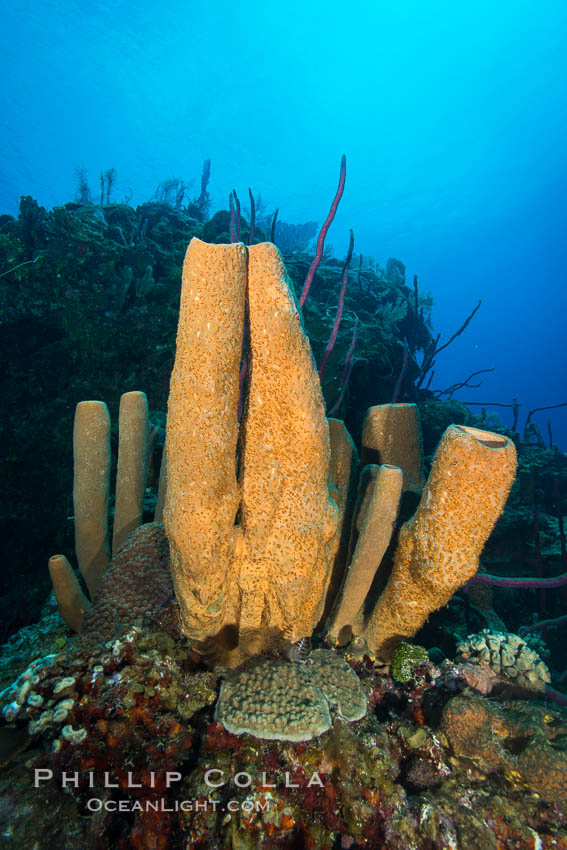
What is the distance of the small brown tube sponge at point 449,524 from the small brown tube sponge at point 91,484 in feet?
7.63

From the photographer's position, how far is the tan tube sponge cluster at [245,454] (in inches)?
61.7

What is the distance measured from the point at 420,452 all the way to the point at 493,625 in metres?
1.73

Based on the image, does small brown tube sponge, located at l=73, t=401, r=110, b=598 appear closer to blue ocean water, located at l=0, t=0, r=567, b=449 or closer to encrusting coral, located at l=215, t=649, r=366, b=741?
encrusting coral, located at l=215, t=649, r=366, b=741

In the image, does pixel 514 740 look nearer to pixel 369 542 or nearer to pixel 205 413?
pixel 369 542

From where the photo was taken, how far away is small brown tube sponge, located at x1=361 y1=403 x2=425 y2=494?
277cm

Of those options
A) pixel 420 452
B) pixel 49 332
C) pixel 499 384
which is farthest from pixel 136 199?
pixel 499 384

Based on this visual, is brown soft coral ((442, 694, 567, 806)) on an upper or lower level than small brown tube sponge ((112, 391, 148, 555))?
lower

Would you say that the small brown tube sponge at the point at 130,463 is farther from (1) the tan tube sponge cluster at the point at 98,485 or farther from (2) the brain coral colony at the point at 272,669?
(2) the brain coral colony at the point at 272,669

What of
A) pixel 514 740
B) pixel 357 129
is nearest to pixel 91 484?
pixel 514 740

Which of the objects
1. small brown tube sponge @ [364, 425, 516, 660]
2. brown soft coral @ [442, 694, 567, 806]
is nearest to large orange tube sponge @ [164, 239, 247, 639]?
small brown tube sponge @ [364, 425, 516, 660]

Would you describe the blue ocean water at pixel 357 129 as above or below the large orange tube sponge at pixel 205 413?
above

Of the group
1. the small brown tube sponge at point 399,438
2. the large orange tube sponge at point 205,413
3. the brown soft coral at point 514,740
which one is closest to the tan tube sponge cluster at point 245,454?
the large orange tube sponge at point 205,413

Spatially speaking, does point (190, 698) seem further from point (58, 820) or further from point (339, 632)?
point (339, 632)

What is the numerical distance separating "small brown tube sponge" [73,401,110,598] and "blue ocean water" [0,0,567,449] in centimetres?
7294
